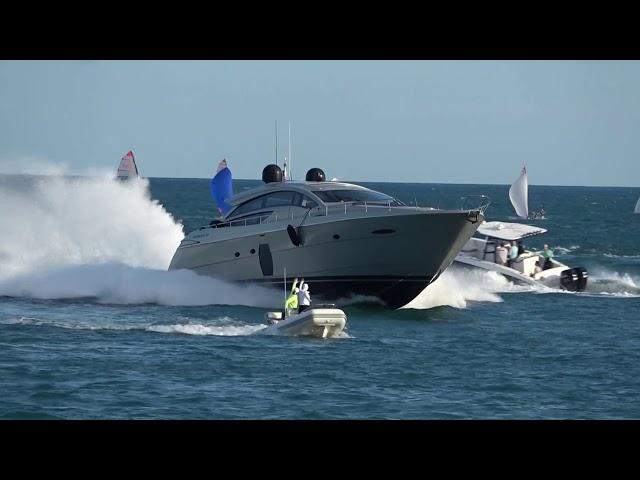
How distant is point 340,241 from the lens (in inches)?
1030

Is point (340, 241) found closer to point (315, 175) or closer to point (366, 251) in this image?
point (366, 251)

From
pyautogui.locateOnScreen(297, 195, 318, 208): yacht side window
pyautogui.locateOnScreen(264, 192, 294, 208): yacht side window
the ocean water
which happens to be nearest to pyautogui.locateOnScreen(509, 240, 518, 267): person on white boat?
the ocean water

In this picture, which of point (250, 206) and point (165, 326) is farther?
point (250, 206)

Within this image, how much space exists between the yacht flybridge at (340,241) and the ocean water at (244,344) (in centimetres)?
70

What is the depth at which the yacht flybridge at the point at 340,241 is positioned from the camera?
25.9 metres

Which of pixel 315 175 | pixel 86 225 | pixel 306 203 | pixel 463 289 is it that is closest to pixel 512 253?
pixel 463 289

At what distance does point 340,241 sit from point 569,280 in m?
12.3

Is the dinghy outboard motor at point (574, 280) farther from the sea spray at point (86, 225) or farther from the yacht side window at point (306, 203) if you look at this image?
the sea spray at point (86, 225)

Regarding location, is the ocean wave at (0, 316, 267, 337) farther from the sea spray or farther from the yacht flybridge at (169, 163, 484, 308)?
the sea spray

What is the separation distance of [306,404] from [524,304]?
55.0 feet

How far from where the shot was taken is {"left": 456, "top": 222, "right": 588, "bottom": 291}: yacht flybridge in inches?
1384

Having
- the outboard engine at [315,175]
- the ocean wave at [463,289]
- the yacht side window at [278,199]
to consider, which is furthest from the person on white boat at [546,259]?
the yacht side window at [278,199]
